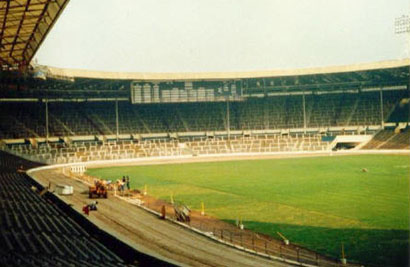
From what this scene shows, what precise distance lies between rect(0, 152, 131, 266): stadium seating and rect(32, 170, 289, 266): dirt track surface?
82 cm

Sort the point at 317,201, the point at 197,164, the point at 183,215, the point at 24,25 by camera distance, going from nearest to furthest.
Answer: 1. the point at 183,215
2. the point at 24,25
3. the point at 317,201
4. the point at 197,164

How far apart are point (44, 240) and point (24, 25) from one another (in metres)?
16.8

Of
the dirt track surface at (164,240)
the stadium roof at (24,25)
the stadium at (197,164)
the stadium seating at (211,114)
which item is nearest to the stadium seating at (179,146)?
the stadium at (197,164)

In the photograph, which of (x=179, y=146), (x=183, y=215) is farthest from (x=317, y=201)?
(x=179, y=146)

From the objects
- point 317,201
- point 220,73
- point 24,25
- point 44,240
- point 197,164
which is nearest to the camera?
point 44,240

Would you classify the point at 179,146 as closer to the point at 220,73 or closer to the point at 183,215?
the point at 220,73

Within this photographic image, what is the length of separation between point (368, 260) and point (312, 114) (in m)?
74.2

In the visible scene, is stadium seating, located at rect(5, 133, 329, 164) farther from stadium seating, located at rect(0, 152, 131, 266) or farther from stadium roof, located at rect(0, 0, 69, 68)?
stadium seating, located at rect(0, 152, 131, 266)

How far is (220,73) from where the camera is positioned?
270 feet

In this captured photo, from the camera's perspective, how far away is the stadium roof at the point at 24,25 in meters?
23.2

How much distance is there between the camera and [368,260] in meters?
16.5

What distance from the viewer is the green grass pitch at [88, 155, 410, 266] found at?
18.9 meters

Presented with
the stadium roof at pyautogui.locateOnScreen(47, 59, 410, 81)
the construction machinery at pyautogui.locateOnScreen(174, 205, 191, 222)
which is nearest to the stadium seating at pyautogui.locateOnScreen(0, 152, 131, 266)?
the construction machinery at pyautogui.locateOnScreen(174, 205, 191, 222)

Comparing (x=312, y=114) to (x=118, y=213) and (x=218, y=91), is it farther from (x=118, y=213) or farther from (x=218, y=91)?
(x=118, y=213)
